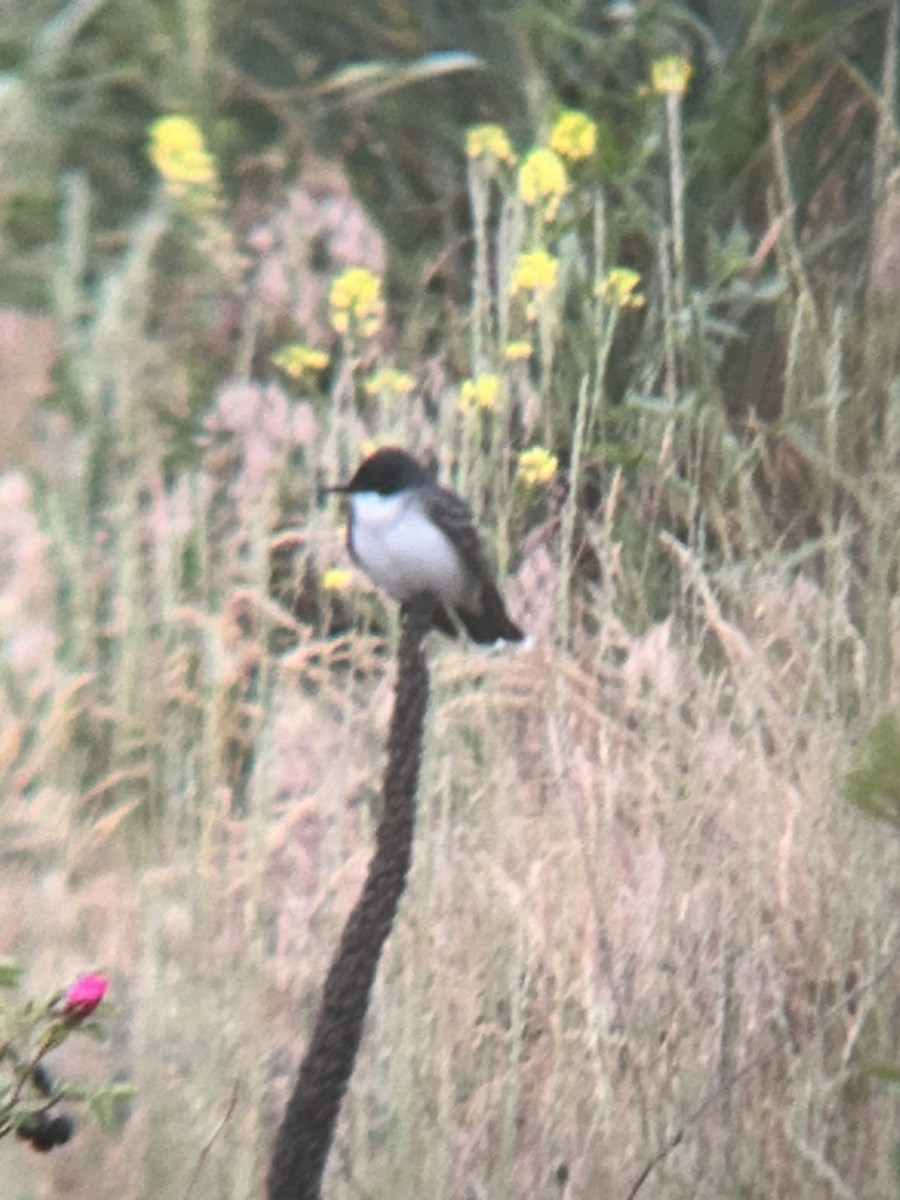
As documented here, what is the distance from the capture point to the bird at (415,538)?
216 centimetres

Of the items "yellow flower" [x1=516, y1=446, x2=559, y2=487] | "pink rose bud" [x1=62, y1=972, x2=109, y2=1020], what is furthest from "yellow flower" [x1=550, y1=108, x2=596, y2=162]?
"pink rose bud" [x1=62, y1=972, x2=109, y2=1020]

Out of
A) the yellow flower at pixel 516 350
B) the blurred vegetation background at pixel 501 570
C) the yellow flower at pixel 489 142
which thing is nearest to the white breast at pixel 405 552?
the blurred vegetation background at pixel 501 570

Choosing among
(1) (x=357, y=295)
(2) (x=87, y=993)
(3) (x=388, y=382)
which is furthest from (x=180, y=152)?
(2) (x=87, y=993)

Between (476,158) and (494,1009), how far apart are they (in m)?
1.69

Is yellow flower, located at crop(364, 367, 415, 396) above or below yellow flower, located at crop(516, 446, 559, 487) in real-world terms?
above

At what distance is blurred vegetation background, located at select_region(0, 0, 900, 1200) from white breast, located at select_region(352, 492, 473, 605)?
127 millimetres

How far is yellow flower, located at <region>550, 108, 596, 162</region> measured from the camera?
10.3 ft

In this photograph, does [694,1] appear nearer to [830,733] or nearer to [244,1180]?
[830,733]

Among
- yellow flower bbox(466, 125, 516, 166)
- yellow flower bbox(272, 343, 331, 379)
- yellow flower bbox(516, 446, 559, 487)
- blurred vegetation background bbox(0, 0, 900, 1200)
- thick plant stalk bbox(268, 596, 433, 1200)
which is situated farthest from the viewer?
yellow flower bbox(272, 343, 331, 379)

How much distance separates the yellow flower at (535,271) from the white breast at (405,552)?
0.73 m

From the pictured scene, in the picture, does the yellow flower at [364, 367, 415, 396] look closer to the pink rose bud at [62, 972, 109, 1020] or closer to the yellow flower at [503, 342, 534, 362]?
the yellow flower at [503, 342, 534, 362]

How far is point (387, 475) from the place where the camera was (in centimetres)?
226

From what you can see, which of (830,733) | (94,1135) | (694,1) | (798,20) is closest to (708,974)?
(830,733)

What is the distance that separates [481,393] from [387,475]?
1.81 ft
